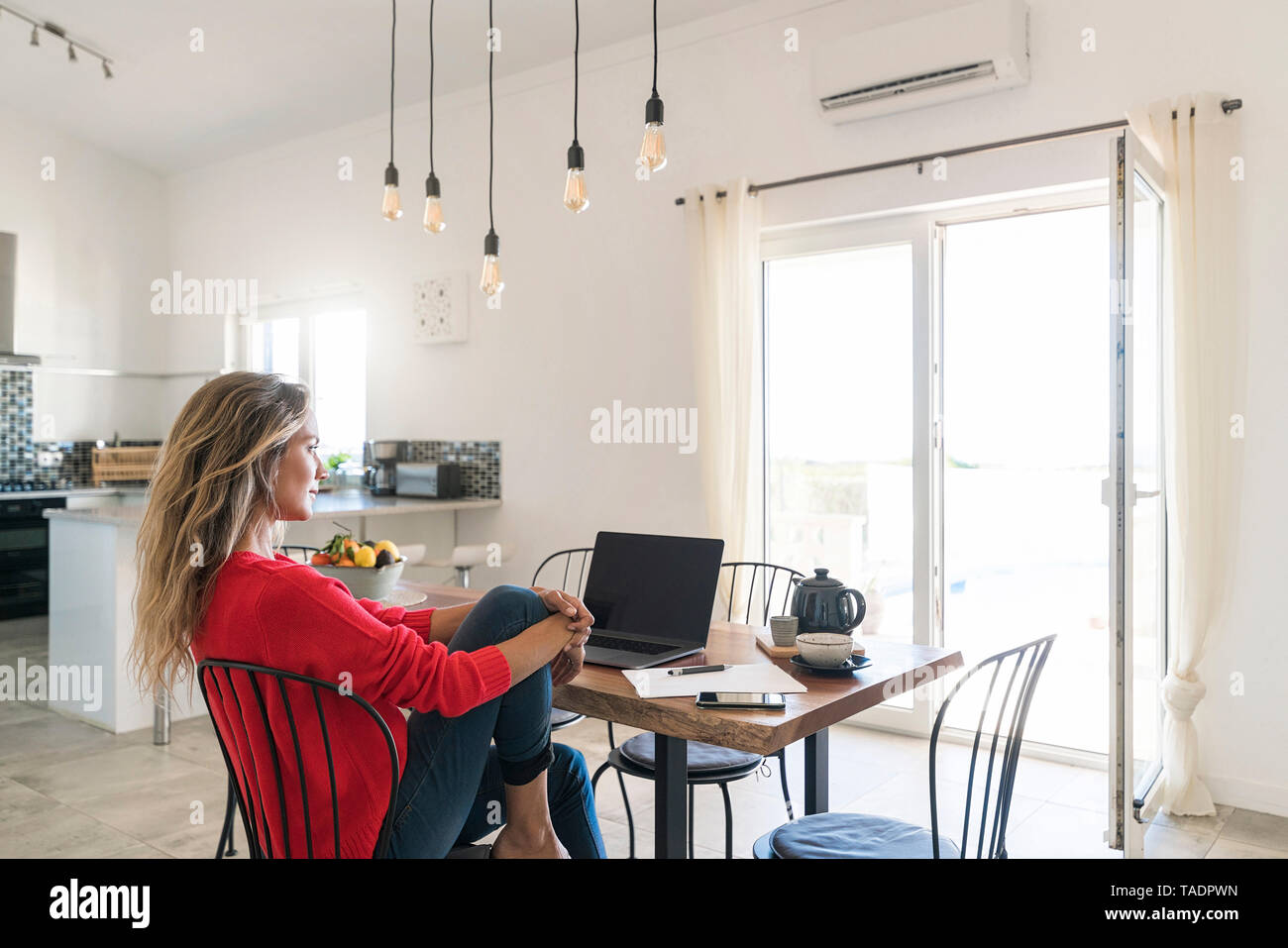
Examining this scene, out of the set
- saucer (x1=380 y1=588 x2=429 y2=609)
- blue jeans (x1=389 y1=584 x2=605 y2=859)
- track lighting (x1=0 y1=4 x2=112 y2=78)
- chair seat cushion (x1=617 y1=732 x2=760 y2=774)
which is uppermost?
track lighting (x1=0 y1=4 x2=112 y2=78)

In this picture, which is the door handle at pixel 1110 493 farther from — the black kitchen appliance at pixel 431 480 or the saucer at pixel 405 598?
the black kitchen appliance at pixel 431 480

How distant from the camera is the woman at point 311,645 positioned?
1390 mm

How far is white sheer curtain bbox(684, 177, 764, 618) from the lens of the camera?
150 inches

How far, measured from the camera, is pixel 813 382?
388 cm

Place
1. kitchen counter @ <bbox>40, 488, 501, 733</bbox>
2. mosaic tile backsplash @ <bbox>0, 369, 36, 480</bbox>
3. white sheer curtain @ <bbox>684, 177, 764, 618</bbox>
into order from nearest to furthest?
kitchen counter @ <bbox>40, 488, 501, 733</bbox> < white sheer curtain @ <bbox>684, 177, 764, 618</bbox> < mosaic tile backsplash @ <bbox>0, 369, 36, 480</bbox>

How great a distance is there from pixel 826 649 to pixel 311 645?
35.0 inches

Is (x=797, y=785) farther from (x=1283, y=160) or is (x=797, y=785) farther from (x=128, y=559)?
(x=128, y=559)

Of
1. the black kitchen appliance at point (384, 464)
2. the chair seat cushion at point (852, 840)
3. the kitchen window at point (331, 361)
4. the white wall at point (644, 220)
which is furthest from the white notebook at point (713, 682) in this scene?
the kitchen window at point (331, 361)

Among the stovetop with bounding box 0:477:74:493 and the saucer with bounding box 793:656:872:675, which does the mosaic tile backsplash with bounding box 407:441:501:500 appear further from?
the saucer with bounding box 793:656:872:675

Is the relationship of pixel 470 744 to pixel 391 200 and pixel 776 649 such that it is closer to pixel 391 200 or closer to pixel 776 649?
pixel 776 649

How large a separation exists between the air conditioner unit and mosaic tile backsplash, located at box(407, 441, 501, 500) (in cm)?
233

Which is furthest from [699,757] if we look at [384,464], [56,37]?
[56,37]

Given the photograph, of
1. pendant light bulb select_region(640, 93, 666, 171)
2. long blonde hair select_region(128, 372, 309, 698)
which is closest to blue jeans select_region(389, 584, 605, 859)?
long blonde hair select_region(128, 372, 309, 698)

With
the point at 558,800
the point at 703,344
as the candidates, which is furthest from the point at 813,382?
the point at 558,800
